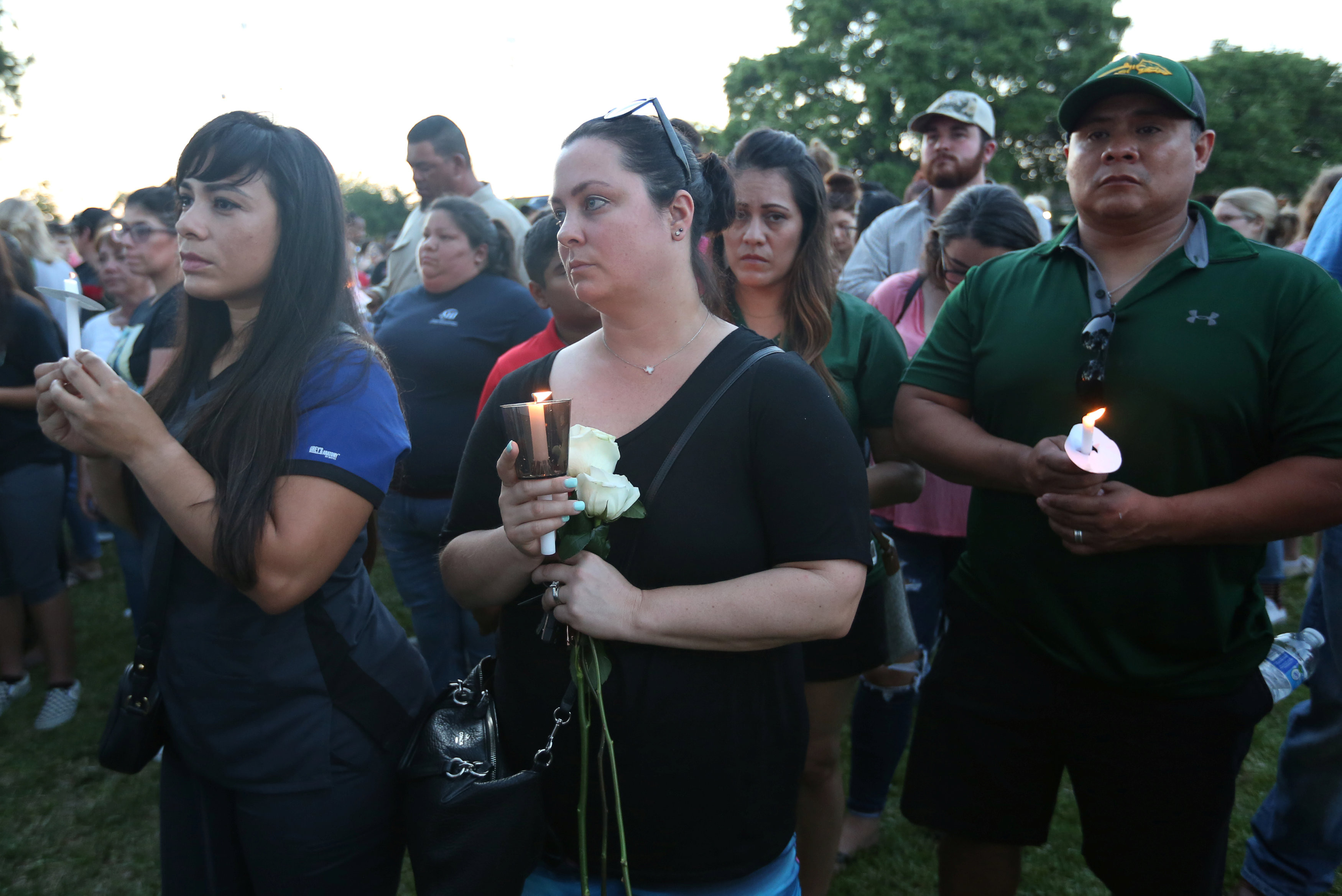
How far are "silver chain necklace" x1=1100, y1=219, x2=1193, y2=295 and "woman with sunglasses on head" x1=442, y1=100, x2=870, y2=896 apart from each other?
1.03m

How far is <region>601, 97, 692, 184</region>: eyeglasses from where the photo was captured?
176 centimetres

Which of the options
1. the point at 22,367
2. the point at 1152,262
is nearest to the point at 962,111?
the point at 1152,262

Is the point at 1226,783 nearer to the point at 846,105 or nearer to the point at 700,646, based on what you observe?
the point at 700,646

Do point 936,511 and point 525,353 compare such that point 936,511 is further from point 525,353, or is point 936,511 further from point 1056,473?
point 525,353

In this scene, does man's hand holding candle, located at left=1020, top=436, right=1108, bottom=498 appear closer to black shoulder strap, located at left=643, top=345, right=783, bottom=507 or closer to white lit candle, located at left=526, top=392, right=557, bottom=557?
black shoulder strap, located at left=643, top=345, right=783, bottom=507

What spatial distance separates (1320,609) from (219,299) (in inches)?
130

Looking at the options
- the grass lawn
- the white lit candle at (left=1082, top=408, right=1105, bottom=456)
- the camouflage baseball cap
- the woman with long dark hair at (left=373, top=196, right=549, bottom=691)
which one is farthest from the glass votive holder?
the camouflage baseball cap

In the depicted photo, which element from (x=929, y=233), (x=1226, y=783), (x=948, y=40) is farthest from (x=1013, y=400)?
(x=948, y=40)

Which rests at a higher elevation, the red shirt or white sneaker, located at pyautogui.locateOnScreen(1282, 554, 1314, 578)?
the red shirt

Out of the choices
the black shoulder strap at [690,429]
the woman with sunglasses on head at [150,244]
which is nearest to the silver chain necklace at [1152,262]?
the black shoulder strap at [690,429]

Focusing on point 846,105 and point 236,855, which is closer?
point 236,855

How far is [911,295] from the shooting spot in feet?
12.5

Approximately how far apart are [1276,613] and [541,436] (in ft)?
18.7

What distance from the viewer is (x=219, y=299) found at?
210 centimetres
